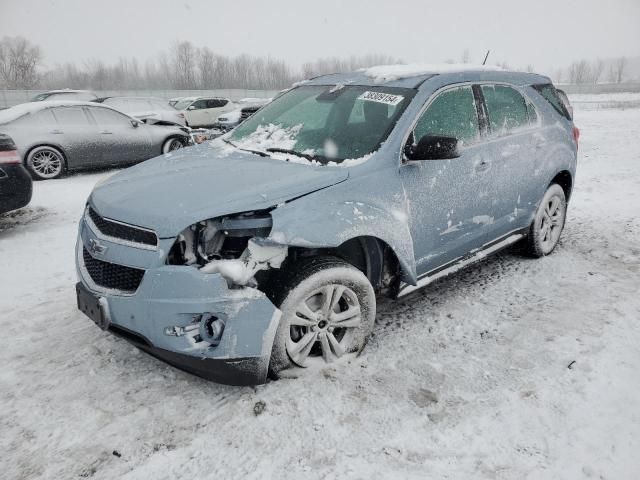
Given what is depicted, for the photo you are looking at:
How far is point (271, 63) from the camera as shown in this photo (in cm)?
7431

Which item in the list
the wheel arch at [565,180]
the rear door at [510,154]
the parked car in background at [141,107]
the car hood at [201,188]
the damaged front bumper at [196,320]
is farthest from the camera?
the parked car in background at [141,107]

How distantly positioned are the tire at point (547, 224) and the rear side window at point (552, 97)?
734mm

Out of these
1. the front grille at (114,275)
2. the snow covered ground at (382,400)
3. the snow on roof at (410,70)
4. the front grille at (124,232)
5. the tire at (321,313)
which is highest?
the snow on roof at (410,70)

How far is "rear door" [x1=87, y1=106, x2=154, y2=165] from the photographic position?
30.5 ft

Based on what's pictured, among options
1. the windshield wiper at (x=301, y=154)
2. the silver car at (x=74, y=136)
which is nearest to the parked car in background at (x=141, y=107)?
the silver car at (x=74, y=136)

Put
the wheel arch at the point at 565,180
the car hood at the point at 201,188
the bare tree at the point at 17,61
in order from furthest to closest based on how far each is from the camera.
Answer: the bare tree at the point at 17,61, the wheel arch at the point at 565,180, the car hood at the point at 201,188

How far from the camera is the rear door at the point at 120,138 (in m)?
9.29

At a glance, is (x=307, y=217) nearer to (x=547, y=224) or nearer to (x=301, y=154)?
(x=301, y=154)

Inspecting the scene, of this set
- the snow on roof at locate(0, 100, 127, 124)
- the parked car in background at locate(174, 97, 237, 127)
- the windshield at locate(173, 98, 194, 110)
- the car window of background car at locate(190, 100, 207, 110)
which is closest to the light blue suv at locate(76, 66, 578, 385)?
the snow on roof at locate(0, 100, 127, 124)

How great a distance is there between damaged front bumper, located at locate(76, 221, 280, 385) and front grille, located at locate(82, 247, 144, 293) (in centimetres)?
3

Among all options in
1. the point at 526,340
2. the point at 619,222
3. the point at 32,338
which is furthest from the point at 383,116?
the point at 619,222

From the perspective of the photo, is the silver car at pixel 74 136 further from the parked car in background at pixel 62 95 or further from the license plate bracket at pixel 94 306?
the parked car in background at pixel 62 95

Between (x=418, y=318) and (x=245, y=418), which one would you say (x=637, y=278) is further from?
(x=245, y=418)

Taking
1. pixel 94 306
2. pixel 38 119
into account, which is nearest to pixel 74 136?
pixel 38 119
